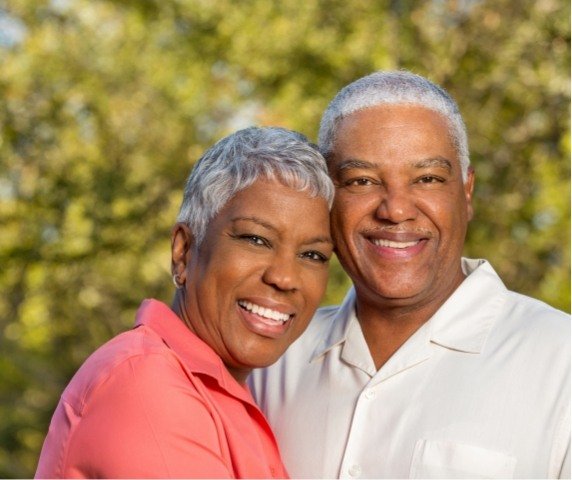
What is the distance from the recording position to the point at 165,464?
2.45 m

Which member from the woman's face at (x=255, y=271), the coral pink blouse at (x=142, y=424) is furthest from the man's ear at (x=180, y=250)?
the coral pink blouse at (x=142, y=424)

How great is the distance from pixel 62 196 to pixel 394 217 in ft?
18.6

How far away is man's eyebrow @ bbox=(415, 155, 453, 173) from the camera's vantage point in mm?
3115

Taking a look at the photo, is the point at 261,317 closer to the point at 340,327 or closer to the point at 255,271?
the point at 255,271

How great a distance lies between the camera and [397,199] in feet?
10.2

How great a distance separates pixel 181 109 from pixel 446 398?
6599 mm

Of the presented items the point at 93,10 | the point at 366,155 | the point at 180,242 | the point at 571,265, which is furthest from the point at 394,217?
the point at 93,10

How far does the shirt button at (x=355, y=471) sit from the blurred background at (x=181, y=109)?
5.03 metres

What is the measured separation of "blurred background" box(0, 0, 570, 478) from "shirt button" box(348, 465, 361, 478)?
16.5ft

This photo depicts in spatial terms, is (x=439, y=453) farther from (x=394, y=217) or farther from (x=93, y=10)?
(x=93, y=10)

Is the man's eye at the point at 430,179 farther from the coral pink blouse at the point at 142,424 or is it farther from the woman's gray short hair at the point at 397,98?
the coral pink blouse at the point at 142,424

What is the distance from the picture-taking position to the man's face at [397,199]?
123 inches

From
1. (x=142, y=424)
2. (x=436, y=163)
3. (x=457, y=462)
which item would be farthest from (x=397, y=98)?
(x=142, y=424)

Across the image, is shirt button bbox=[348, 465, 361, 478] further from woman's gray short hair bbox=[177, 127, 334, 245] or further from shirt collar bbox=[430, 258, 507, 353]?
woman's gray short hair bbox=[177, 127, 334, 245]
